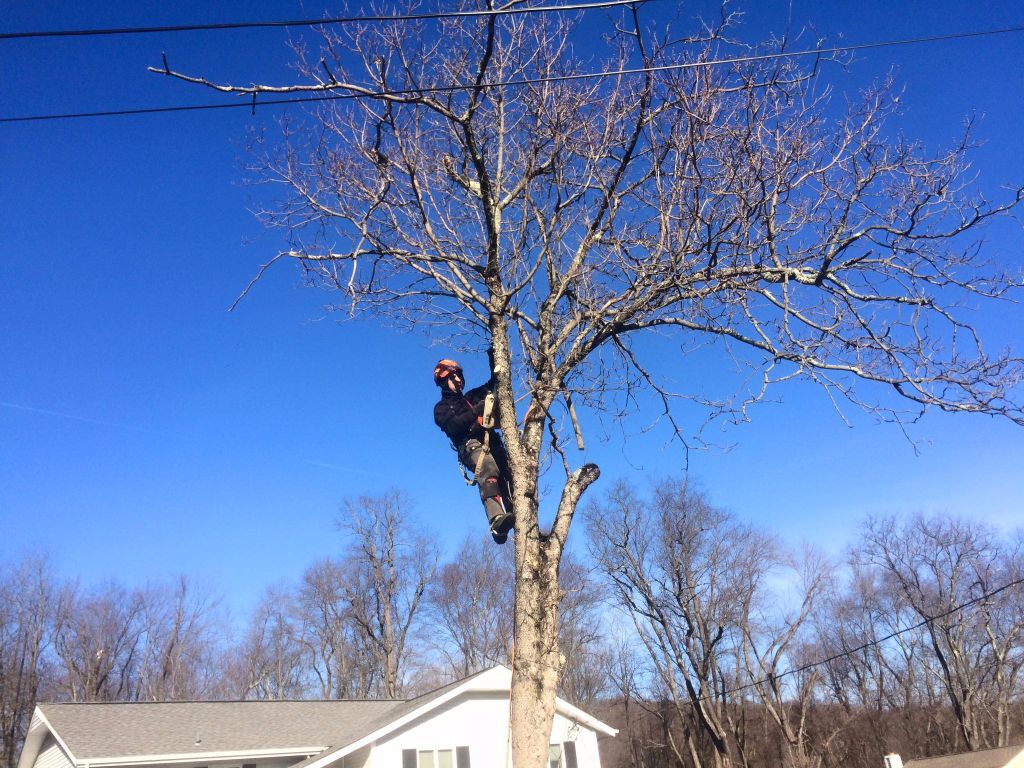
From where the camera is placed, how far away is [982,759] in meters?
15.2

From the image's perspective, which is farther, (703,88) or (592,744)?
(592,744)

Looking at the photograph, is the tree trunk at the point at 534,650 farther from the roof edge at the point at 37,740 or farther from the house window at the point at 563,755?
the house window at the point at 563,755

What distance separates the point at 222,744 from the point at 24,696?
3078 centimetres

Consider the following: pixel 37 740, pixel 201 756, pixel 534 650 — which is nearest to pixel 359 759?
pixel 201 756

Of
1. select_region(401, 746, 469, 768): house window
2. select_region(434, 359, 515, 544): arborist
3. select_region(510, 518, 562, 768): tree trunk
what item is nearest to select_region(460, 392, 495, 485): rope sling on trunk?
select_region(434, 359, 515, 544): arborist

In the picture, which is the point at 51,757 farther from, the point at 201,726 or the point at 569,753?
the point at 569,753

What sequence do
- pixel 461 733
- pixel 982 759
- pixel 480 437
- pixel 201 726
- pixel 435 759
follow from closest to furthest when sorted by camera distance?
1. pixel 480 437
2. pixel 982 759
3. pixel 435 759
4. pixel 461 733
5. pixel 201 726

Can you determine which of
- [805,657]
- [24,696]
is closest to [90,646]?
[24,696]

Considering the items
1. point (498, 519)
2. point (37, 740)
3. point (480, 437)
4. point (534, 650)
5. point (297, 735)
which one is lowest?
point (297, 735)

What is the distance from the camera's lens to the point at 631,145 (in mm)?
5227

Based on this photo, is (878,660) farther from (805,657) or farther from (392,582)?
(392,582)

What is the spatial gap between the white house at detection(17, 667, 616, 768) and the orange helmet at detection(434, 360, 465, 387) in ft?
45.6

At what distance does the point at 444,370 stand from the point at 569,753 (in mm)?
17409

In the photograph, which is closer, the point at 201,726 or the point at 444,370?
the point at 444,370
